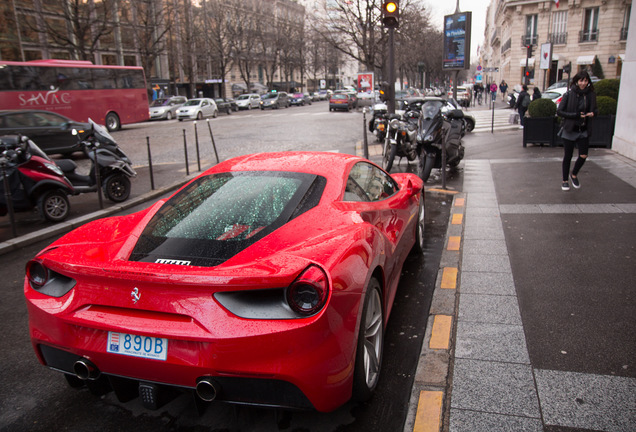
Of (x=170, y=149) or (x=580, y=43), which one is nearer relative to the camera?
(x=170, y=149)

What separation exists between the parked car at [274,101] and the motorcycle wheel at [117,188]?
3893 centimetres

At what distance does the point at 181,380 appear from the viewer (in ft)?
7.42

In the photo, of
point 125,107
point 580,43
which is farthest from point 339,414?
point 580,43

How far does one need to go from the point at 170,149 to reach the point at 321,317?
15625mm

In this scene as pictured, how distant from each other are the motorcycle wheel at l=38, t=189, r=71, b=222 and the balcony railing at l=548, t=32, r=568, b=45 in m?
51.3

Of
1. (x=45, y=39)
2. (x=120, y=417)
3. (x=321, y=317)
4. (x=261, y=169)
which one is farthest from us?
(x=45, y=39)

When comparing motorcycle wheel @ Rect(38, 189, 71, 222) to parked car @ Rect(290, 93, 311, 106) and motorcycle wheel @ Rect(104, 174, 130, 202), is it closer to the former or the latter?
motorcycle wheel @ Rect(104, 174, 130, 202)

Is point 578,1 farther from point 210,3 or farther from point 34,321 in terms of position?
point 34,321

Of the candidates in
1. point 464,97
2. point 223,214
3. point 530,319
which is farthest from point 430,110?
point 464,97

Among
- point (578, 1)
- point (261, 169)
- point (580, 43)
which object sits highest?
point (578, 1)

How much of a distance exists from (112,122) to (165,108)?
32.6 feet

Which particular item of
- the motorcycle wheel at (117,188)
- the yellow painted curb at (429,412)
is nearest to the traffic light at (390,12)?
the motorcycle wheel at (117,188)

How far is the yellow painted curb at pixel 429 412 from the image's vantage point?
2.60 metres

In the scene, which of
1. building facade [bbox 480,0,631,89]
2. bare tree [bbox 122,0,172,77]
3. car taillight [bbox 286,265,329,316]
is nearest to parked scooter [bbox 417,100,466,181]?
car taillight [bbox 286,265,329,316]
